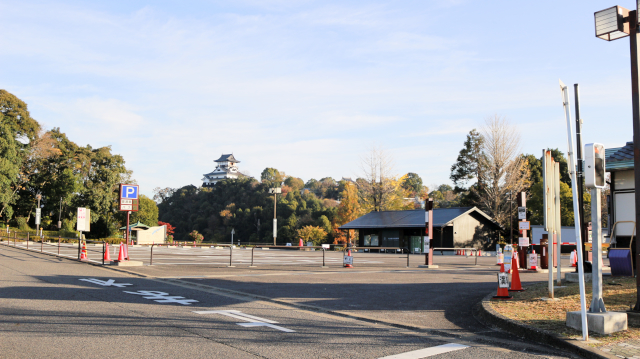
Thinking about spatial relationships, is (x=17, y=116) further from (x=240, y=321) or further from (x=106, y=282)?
(x=240, y=321)

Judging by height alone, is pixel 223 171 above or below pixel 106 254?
above

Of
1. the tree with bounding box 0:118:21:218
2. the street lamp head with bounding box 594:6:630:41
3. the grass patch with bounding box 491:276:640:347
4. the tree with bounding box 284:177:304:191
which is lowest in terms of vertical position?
the grass patch with bounding box 491:276:640:347

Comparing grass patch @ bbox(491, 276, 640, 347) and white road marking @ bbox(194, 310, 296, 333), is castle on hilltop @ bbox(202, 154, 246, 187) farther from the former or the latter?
white road marking @ bbox(194, 310, 296, 333)

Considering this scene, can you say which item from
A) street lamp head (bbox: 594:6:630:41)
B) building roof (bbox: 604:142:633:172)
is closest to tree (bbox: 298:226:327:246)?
building roof (bbox: 604:142:633:172)

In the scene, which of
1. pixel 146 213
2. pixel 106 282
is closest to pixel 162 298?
pixel 106 282

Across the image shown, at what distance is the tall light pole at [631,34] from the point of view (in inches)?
312

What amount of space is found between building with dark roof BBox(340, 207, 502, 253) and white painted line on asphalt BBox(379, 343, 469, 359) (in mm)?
38359

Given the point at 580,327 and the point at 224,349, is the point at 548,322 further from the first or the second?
the point at 224,349

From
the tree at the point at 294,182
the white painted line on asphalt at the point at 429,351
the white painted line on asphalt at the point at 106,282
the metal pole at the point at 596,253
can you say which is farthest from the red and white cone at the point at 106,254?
the tree at the point at 294,182

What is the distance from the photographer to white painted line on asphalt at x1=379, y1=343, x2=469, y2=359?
553 centimetres

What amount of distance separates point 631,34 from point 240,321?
806 centimetres

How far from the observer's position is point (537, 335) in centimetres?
653

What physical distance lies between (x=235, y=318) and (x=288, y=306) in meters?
1.92

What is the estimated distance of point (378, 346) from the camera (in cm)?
607
